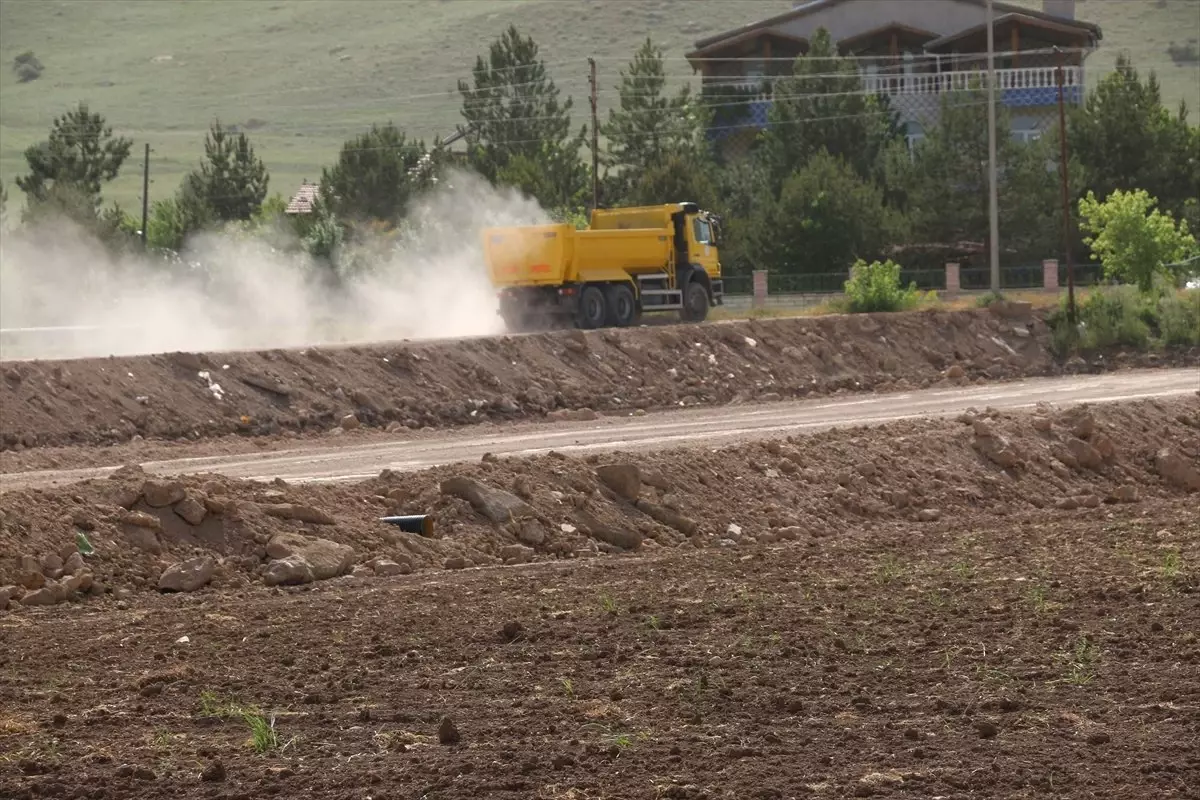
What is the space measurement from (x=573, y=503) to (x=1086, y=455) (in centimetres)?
850

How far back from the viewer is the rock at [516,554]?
703 inches

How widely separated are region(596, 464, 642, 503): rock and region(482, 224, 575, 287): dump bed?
20840mm

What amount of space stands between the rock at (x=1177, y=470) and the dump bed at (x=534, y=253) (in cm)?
1851

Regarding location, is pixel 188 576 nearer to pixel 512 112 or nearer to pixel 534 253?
pixel 534 253

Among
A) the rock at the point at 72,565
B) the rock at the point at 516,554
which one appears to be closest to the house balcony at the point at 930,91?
the rock at the point at 516,554

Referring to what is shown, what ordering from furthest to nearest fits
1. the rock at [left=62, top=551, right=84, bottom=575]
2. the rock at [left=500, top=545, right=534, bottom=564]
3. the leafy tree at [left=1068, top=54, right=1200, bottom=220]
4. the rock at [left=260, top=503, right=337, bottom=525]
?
the leafy tree at [left=1068, top=54, right=1200, bottom=220] → the rock at [left=260, top=503, right=337, bottom=525] → the rock at [left=500, top=545, right=534, bottom=564] → the rock at [left=62, top=551, right=84, bottom=575]

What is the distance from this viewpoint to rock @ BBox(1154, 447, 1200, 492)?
2381cm

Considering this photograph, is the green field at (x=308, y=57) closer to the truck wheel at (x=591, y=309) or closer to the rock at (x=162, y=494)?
the truck wheel at (x=591, y=309)

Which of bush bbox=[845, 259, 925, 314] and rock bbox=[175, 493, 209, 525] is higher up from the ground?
bush bbox=[845, 259, 925, 314]

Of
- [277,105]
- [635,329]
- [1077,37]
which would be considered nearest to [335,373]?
[635,329]

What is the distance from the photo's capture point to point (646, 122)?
8288 cm

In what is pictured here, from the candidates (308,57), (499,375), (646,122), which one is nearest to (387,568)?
(499,375)

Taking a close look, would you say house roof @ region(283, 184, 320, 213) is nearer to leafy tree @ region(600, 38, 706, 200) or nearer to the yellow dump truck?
leafy tree @ region(600, 38, 706, 200)

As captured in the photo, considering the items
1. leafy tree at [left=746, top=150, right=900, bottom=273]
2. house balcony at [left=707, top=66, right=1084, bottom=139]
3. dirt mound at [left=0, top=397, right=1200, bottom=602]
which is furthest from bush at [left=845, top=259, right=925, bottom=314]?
house balcony at [left=707, top=66, right=1084, bottom=139]
